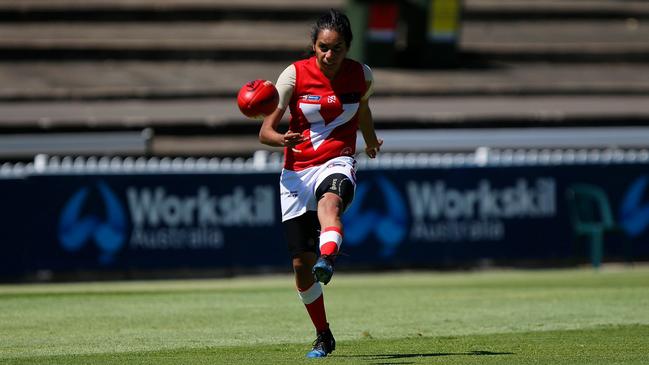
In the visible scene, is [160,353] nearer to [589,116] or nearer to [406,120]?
[406,120]

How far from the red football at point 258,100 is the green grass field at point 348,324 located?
1621 mm

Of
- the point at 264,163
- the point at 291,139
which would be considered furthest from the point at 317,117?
the point at 264,163

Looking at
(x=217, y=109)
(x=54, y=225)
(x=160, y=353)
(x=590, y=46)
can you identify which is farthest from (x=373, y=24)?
(x=160, y=353)

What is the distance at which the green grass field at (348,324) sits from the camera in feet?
28.3

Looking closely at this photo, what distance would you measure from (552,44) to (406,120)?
7.38 meters

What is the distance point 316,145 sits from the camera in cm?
885

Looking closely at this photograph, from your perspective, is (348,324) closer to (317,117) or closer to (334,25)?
(317,117)

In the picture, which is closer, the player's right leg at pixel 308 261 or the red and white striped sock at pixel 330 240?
the red and white striped sock at pixel 330 240

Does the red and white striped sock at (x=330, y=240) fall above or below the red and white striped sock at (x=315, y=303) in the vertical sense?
above

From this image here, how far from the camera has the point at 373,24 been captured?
28.8m

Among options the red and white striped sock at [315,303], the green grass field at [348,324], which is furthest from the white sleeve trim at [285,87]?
the green grass field at [348,324]

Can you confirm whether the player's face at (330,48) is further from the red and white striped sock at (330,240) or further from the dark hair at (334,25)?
the red and white striped sock at (330,240)

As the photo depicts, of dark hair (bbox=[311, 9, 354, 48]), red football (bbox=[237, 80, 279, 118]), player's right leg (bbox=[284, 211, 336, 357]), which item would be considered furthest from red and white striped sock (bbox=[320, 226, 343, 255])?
dark hair (bbox=[311, 9, 354, 48])

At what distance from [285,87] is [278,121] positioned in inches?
9.8
